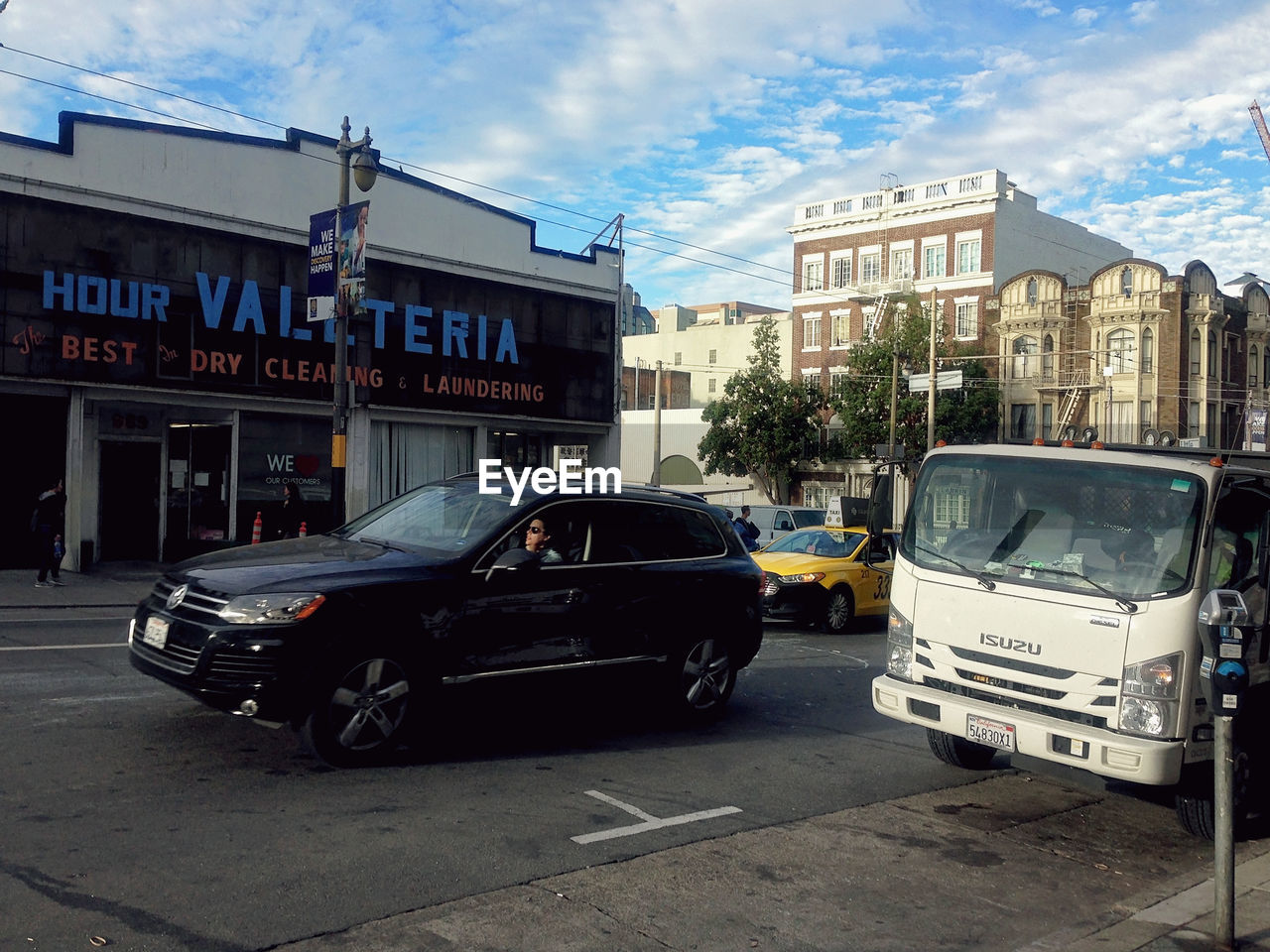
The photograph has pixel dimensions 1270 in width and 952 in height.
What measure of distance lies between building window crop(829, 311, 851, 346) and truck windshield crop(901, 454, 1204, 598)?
4740cm

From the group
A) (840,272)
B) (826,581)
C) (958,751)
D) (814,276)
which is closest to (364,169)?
(826,581)

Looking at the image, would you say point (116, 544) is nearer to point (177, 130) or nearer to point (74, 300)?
point (74, 300)

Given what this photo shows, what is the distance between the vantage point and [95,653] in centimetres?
1042

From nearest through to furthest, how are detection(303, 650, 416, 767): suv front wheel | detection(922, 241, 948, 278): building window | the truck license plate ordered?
1. detection(303, 650, 416, 767): suv front wheel
2. the truck license plate
3. detection(922, 241, 948, 278): building window

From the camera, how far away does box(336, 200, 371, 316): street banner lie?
53.8 ft

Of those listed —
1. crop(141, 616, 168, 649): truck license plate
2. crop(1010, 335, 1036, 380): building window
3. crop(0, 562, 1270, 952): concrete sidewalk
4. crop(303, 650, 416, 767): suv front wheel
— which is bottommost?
crop(0, 562, 1270, 952): concrete sidewalk

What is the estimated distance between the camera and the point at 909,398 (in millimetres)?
46906

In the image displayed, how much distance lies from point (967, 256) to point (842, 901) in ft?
162

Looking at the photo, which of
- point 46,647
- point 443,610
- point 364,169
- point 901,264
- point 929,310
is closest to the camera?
point 443,610

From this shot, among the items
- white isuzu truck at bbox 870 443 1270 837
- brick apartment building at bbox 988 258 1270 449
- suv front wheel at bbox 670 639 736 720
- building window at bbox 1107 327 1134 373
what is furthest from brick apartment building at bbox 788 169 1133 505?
white isuzu truck at bbox 870 443 1270 837

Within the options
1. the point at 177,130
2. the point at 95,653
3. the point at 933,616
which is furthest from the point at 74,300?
the point at 933,616

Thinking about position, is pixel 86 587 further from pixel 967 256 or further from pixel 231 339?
pixel 967 256

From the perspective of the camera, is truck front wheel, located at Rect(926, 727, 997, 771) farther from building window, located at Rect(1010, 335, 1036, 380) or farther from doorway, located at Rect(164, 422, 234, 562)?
building window, located at Rect(1010, 335, 1036, 380)

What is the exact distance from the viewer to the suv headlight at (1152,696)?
6.10 meters
